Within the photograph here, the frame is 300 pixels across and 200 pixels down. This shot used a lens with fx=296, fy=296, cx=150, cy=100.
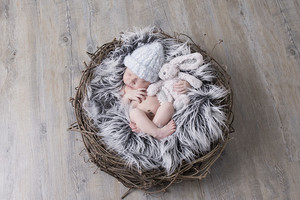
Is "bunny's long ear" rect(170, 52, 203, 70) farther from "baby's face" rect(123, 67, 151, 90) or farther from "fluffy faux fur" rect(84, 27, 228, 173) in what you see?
"baby's face" rect(123, 67, 151, 90)

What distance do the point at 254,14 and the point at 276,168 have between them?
2.84 ft

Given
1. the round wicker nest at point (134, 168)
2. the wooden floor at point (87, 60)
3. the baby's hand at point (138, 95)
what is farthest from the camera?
the wooden floor at point (87, 60)

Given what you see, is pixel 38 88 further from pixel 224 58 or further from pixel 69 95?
pixel 224 58

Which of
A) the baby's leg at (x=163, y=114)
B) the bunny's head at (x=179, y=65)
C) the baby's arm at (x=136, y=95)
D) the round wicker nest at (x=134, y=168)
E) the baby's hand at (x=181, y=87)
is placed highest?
the bunny's head at (x=179, y=65)

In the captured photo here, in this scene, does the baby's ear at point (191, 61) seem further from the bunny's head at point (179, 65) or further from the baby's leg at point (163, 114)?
the baby's leg at point (163, 114)

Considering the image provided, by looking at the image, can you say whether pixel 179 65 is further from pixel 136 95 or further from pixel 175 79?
pixel 136 95

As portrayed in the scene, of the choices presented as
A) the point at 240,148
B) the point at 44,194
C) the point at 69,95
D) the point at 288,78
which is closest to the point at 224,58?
the point at 288,78

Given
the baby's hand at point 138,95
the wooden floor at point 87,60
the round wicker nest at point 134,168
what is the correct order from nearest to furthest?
the round wicker nest at point 134,168, the baby's hand at point 138,95, the wooden floor at point 87,60

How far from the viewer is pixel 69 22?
1.69 meters

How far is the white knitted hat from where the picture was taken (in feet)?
3.99

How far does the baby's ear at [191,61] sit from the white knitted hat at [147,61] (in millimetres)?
88

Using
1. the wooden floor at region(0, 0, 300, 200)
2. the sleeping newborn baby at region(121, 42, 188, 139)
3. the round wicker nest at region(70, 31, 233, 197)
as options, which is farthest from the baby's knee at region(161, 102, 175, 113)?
the wooden floor at region(0, 0, 300, 200)

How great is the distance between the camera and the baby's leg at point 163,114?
1200 millimetres

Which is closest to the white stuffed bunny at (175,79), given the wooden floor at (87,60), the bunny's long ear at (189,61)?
the bunny's long ear at (189,61)
